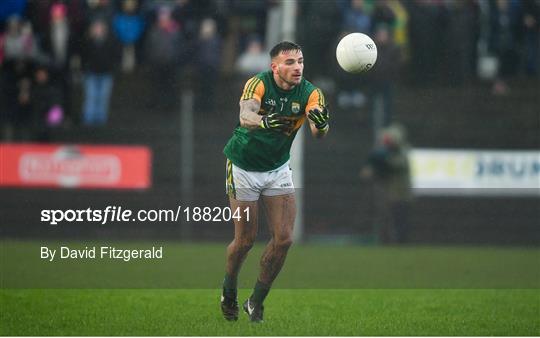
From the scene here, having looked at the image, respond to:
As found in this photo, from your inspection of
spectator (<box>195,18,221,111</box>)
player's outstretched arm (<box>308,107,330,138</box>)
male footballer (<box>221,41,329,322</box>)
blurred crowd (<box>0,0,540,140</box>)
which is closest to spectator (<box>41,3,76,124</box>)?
blurred crowd (<box>0,0,540,140</box>)

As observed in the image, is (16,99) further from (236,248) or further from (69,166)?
(236,248)

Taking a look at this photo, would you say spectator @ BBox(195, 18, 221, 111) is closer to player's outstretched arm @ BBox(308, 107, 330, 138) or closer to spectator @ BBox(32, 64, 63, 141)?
spectator @ BBox(32, 64, 63, 141)

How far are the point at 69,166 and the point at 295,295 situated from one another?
987cm

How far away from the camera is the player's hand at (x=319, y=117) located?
33.8ft

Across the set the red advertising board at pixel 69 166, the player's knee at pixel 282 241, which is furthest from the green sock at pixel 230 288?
the red advertising board at pixel 69 166

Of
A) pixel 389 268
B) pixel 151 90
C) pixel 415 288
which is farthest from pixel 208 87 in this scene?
pixel 415 288

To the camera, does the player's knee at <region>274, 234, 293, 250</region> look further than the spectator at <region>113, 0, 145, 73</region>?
No

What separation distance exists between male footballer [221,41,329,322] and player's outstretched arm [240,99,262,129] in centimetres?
1

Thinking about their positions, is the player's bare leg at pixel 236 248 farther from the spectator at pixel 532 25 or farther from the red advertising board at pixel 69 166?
the spectator at pixel 532 25

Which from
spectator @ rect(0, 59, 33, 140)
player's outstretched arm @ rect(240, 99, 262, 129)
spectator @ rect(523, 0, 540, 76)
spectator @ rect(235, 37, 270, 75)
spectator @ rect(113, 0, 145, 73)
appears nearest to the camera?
player's outstretched arm @ rect(240, 99, 262, 129)

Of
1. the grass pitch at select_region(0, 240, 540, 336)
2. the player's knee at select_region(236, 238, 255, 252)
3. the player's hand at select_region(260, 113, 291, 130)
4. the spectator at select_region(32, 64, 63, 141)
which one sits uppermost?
the player's hand at select_region(260, 113, 291, 130)

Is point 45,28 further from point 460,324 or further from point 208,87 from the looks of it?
point 460,324

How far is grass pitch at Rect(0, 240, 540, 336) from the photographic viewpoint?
1076cm

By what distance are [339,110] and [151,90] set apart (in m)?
3.98
